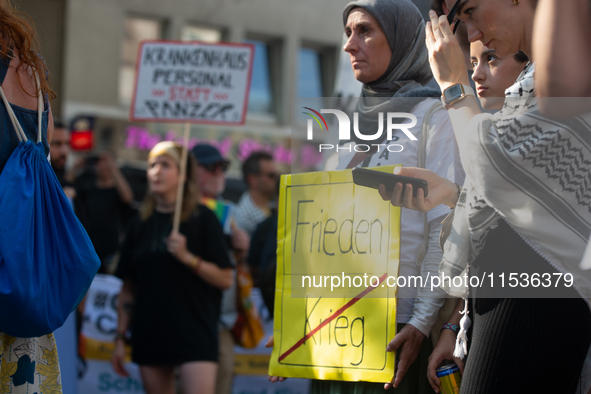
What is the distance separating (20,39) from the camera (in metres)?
2.12

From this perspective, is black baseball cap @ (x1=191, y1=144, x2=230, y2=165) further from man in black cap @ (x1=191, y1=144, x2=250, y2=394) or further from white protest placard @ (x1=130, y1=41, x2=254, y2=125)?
white protest placard @ (x1=130, y1=41, x2=254, y2=125)

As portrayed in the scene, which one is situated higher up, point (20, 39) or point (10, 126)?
point (20, 39)

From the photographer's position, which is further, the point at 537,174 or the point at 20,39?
the point at 20,39

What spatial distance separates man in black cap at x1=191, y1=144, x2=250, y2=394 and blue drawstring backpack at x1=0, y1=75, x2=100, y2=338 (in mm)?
2537

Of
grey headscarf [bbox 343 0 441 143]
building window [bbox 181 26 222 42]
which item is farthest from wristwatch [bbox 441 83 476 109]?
building window [bbox 181 26 222 42]

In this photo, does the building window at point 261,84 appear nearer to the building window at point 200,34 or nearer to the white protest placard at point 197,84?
the building window at point 200,34

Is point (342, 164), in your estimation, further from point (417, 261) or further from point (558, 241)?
point (558, 241)

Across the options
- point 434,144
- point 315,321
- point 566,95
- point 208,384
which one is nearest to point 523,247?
point 566,95

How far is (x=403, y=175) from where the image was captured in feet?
6.83

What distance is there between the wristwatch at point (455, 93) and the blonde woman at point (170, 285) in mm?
2738

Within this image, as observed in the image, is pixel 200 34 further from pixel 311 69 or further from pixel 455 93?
pixel 455 93

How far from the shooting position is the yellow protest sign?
220 centimetres

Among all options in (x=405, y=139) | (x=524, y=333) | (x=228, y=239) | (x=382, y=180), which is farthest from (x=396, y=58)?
(x=228, y=239)

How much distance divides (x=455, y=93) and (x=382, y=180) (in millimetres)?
373
